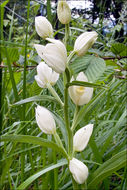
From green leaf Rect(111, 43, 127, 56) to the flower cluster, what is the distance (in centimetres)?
25

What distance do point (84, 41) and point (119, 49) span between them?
29cm

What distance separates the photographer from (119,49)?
28.3 inches

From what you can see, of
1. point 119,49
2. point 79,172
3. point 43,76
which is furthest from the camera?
point 119,49

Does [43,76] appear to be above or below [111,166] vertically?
above

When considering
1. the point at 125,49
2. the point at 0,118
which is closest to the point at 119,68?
the point at 125,49

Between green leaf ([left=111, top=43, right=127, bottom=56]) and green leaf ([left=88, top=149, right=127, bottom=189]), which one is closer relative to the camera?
green leaf ([left=88, top=149, right=127, bottom=189])

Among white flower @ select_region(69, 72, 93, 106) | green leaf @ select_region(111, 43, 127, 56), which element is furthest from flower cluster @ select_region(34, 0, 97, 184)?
green leaf @ select_region(111, 43, 127, 56)

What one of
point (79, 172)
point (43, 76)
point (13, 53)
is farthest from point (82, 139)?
point (13, 53)

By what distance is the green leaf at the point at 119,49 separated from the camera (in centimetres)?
70

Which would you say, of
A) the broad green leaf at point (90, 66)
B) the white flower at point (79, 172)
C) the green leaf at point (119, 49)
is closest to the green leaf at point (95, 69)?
the broad green leaf at point (90, 66)

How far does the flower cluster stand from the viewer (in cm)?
43

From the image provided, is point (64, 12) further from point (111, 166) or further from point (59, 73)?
point (111, 166)

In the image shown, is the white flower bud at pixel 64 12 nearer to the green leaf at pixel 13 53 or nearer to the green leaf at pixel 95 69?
the green leaf at pixel 95 69

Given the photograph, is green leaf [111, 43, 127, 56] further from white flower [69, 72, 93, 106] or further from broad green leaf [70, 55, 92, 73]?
white flower [69, 72, 93, 106]
